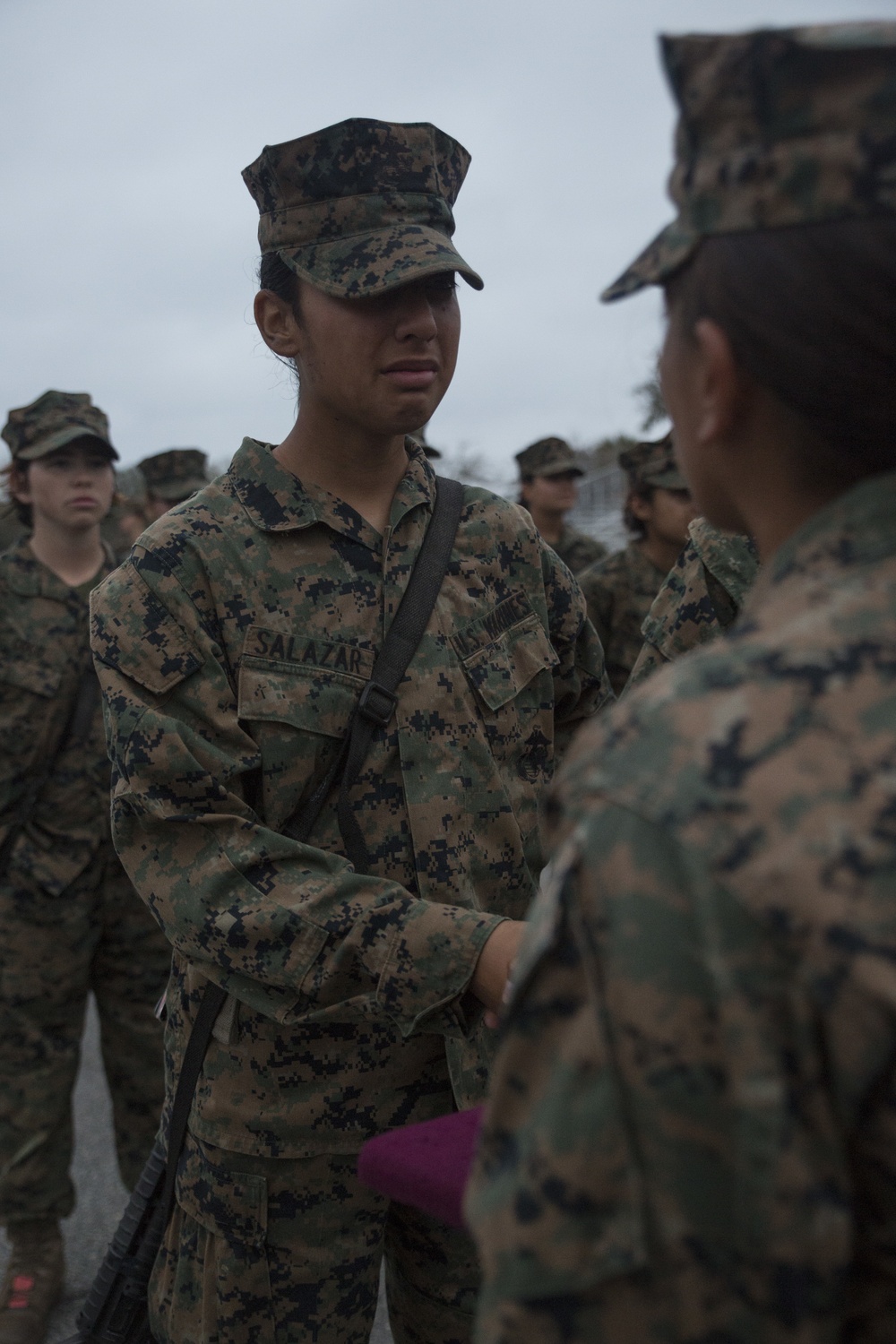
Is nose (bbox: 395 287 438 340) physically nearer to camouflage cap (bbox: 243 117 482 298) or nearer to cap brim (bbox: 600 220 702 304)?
camouflage cap (bbox: 243 117 482 298)

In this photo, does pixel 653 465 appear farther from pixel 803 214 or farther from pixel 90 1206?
pixel 803 214

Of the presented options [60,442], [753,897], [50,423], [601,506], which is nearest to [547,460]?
[50,423]

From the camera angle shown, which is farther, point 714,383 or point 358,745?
→ point 358,745

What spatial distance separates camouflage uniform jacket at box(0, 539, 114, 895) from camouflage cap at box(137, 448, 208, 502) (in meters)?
2.99

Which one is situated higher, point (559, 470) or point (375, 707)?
point (559, 470)

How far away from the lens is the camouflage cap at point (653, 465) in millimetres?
5059

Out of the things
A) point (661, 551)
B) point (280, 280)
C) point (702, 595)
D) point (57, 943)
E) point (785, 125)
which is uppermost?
point (280, 280)

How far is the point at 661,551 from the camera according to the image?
5230mm

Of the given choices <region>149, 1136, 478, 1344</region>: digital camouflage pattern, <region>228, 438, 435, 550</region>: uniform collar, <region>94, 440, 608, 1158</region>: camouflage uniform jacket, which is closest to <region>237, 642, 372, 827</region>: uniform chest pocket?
<region>94, 440, 608, 1158</region>: camouflage uniform jacket

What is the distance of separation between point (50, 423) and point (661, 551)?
246cm

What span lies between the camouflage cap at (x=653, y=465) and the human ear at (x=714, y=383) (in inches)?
160

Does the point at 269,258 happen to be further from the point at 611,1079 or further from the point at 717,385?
the point at 611,1079

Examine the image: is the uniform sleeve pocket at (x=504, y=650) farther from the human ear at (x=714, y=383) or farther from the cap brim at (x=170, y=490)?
the cap brim at (x=170, y=490)

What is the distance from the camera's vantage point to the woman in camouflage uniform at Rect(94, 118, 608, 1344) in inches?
73.0
